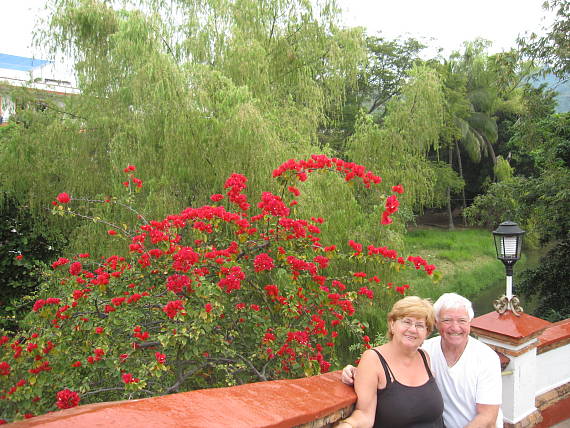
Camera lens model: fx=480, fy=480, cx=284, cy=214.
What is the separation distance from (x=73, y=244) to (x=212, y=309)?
4.04 metres

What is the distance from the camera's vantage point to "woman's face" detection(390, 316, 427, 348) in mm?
2129

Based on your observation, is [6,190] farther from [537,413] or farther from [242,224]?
[537,413]

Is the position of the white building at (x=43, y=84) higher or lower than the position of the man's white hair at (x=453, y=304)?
higher

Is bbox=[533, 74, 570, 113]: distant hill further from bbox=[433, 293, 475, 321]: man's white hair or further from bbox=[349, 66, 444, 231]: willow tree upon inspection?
bbox=[433, 293, 475, 321]: man's white hair

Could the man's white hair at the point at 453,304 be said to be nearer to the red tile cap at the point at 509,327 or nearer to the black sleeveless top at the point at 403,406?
the black sleeveless top at the point at 403,406

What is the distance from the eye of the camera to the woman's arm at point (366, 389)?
1914 millimetres

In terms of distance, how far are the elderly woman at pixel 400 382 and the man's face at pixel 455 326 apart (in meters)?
0.19

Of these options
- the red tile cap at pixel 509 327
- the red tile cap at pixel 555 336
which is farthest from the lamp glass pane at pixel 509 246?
the red tile cap at pixel 555 336

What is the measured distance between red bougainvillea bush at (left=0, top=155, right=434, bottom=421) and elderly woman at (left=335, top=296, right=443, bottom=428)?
3.89 feet

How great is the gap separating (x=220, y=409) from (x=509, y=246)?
310 centimetres

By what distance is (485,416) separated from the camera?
2277mm

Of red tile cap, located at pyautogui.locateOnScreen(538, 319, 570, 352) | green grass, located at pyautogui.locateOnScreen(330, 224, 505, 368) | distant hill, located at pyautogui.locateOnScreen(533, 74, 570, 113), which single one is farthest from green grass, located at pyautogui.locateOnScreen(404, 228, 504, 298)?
red tile cap, located at pyautogui.locateOnScreen(538, 319, 570, 352)

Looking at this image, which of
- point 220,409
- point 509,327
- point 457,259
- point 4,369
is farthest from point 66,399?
point 457,259

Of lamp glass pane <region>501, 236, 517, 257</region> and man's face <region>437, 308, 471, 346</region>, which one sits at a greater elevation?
lamp glass pane <region>501, 236, 517, 257</region>
